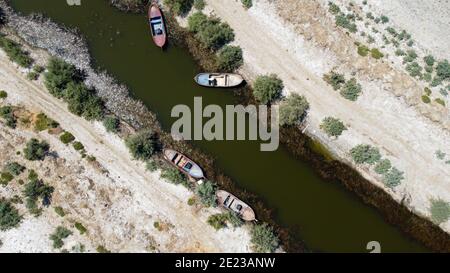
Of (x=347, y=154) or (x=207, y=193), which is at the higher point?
(x=347, y=154)

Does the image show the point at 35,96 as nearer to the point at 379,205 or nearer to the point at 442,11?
the point at 379,205

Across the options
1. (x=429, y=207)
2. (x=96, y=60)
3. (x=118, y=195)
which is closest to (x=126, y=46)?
(x=96, y=60)

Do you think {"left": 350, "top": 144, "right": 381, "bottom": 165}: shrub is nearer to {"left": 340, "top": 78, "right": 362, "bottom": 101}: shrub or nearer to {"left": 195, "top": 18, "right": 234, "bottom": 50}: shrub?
{"left": 340, "top": 78, "right": 362, "bottom": 101}: shrub

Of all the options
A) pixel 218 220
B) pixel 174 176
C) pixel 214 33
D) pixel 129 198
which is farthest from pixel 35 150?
pixel 214 33

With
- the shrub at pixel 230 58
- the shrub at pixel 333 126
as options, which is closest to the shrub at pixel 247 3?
the shrub at pixel 230 58

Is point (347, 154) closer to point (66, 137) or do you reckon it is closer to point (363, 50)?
point (363, 50)
